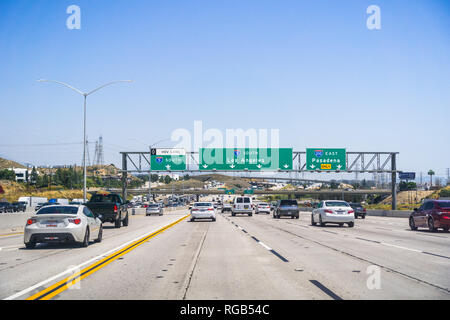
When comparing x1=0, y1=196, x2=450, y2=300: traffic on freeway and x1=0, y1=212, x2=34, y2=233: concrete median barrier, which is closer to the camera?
x1=0, y1=196, x2=450, y2=300: traffic on freeway

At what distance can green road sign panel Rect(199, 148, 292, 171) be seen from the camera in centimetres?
6381

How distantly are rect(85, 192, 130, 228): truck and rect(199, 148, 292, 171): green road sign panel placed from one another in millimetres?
30039

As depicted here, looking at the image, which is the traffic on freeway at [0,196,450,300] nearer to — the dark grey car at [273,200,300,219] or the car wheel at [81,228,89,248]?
the car wheel at [81,228,89,248]

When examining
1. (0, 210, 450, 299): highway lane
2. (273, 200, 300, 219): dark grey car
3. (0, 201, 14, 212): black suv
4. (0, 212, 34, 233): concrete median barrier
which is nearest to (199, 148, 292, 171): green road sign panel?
(273, 200, 300, 219): dark grey car

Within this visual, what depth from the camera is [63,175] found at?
583 feet

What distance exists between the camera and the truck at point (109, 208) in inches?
1221

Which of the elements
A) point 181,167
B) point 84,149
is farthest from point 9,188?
point 84,149

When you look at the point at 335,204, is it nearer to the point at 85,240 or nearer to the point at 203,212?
the point at 203,212

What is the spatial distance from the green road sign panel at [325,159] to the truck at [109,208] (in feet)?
110

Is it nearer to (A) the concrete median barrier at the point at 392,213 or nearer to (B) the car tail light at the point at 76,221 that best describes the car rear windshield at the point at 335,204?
(B) the car tail light at the point at 76,221

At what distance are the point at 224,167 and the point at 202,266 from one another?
168 ft

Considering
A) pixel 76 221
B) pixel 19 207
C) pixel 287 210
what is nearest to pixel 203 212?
pixel 287 210

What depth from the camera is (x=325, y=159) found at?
64.1 m
